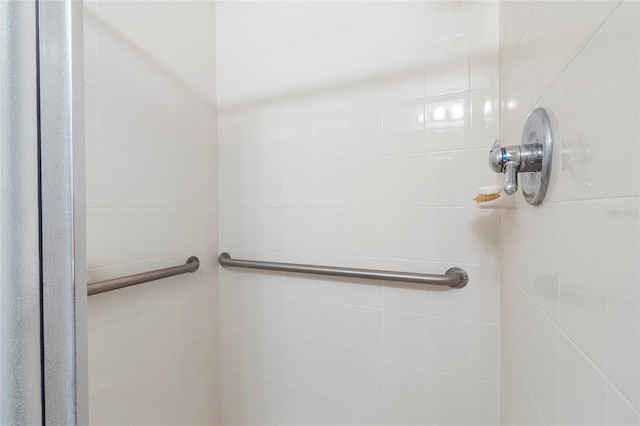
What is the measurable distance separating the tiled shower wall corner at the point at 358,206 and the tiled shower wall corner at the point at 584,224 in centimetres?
30

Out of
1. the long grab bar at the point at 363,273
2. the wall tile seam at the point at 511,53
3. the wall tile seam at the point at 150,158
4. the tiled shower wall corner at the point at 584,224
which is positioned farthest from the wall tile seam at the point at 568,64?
the wall tile seam at the point at 150,158

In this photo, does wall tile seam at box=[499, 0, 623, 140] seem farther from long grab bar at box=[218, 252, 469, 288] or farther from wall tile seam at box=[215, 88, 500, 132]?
long grab bar at box=[218, 252, 469, 288]

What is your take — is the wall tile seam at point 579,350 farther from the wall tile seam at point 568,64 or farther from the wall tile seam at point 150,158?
the wall tile seam at point 150,158

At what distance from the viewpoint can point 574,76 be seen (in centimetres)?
31

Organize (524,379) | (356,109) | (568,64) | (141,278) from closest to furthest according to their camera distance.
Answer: (568,64)
(524,379)
(141,278)
(356,109)

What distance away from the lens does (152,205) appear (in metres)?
0.92

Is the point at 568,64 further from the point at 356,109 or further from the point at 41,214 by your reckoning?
the point at 356,109

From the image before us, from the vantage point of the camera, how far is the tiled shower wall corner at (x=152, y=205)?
78 centimetres

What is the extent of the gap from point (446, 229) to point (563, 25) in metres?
0.59

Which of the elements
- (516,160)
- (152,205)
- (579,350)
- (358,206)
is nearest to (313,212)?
(358,206)

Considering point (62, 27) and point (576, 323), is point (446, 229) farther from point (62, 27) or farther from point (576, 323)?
point (62, 27)

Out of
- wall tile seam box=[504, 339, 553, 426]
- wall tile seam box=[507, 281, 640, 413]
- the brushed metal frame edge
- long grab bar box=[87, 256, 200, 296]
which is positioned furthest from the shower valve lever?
long grab bar box=[87, 256, 200, 296]

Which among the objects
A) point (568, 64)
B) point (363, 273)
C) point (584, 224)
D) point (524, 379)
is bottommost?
point (524, 379)

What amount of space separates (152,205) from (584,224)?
1.06m
